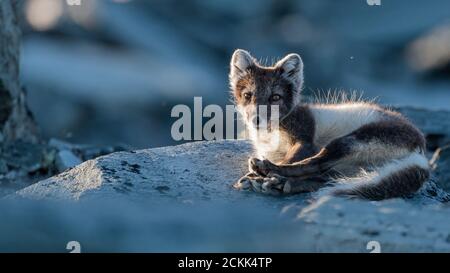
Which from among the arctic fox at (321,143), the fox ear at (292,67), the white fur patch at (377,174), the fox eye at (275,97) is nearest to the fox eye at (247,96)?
the arctic fox at (321,143)

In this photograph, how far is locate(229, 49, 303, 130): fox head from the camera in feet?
19.4

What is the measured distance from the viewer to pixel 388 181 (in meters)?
5.32

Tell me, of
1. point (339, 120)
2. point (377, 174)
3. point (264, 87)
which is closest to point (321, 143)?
point (339, 120)

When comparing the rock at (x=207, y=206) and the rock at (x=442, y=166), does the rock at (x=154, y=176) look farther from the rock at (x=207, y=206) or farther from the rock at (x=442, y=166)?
the rock at (x=442, y=166)

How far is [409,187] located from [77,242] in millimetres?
2365

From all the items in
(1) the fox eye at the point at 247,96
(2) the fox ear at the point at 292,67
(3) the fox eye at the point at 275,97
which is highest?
(2) the fox ear at the point at 292,67

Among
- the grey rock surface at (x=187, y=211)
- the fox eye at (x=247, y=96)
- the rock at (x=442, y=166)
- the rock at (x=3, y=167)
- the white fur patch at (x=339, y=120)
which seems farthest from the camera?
the rock at (x=3, y=167)

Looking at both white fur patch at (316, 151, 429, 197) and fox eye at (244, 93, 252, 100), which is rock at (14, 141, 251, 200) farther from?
white fur patch at (316, 151, 429, 197)

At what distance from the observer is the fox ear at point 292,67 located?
20.0 feet

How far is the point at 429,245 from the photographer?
434 cm

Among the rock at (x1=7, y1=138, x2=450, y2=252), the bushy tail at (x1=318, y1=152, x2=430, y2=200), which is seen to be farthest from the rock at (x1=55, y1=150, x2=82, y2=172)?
the bushy tail at (x1=318, y1=152, x2=430, y2=200)

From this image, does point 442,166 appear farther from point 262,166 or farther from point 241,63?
point 262,166

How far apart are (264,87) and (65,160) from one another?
3.54 meters

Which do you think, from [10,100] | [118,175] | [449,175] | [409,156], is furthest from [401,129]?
[10,100]
